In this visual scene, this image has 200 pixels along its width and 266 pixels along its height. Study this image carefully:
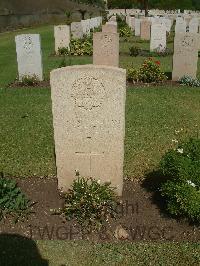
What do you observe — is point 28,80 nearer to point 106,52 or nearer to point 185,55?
point 106,52

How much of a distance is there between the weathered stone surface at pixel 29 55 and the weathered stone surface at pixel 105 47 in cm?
192

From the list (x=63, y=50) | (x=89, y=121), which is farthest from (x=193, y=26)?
(x=89, y=121)

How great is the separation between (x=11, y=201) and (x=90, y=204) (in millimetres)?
1065

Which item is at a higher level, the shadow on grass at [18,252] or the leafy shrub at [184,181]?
the leafy shrub at [184,181]

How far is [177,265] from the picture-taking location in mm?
4211

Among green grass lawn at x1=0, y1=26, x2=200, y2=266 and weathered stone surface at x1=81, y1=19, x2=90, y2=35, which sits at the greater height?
weathered stone surface at x1=81, y1=19, x2=90, y2=35

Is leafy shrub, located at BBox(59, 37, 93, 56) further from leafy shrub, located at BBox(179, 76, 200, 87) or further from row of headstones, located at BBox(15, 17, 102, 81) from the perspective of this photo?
leafy shrub, located at BBox(179, 76, 200, 87)

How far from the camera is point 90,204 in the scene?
193 inches

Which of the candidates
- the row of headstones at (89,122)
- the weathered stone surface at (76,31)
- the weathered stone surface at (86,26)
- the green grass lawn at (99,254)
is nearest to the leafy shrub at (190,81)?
the row of headstones at (89,122)

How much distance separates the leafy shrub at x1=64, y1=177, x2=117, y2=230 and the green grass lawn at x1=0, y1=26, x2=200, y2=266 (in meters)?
0.38

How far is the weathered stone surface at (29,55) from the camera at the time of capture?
11648 mm

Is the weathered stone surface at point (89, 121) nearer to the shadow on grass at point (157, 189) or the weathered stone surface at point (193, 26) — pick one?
the shadow on grass at point (157, 189)

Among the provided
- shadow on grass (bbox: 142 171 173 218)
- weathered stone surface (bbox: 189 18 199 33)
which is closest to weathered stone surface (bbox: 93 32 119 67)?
shadow on grass (bbox: 142 171 173 218)

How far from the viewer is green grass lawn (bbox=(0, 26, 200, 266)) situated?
438 cm
